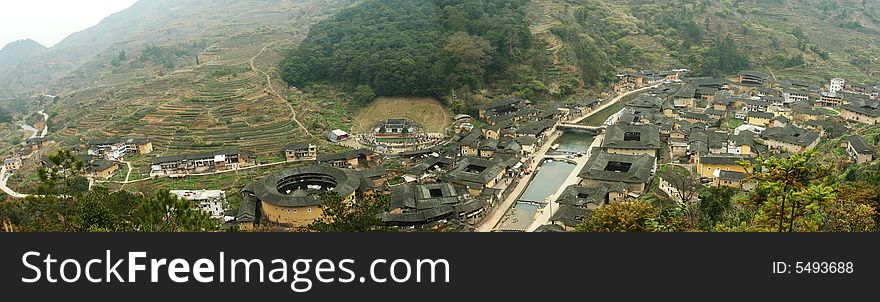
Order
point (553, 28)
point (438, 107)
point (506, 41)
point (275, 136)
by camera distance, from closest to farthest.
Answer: point (275, 136) < point (438, 107) < point (506, 41) < point (553, 28)

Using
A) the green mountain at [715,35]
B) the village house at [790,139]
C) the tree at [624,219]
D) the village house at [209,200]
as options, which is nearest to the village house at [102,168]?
the village house at [209,200]

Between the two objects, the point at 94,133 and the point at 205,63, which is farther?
the point at 205,63

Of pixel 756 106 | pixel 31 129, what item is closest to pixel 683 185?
pixel 756 106

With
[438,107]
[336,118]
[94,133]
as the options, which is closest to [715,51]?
[438,107]

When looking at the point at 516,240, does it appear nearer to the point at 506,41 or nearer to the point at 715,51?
the point at 506,41

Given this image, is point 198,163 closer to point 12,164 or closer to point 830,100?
point 12,164

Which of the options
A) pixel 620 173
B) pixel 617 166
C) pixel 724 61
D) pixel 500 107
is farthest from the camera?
pixel 724 61
